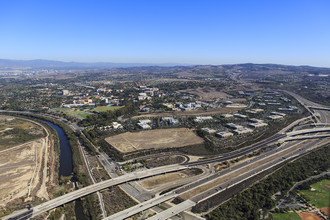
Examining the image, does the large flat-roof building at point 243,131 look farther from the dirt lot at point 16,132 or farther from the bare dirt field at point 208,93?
the dirt lot at point 16,132

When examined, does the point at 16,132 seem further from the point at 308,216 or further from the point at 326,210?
the point at 326,210

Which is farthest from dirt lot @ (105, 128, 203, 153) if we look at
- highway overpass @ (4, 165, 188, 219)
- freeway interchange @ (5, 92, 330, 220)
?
highway overpass @ (4, 165, 188, 219)

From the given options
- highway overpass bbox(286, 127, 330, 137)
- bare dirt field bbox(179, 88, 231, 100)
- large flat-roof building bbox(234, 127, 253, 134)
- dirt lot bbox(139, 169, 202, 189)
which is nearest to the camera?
dirt lot bbox(139, 169, 202, 189)

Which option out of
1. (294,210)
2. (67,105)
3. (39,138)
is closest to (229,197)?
(294,210)

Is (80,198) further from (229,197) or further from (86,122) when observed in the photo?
(86,122)

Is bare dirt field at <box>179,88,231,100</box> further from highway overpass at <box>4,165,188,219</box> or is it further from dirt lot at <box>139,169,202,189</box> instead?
highway overpass at <box>4,165,188,219</box>

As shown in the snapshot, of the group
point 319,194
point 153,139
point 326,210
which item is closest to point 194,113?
point 153,139

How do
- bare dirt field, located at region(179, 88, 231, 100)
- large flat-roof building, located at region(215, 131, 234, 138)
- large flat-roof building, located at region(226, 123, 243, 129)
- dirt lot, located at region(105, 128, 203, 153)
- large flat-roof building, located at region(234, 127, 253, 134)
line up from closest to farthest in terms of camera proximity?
1. dirt lot, located at region(105, 128, 203, 153)
2. large flat-roof building, located at region(215, 131, 234, 138)
3. large flat-roof building, located at region(234, 127, 253, 134)
4. large flat-roof building, located at region(226, 123, 243, 129)
5. bare dirt field, located at region(179, 88, 231, 100)
